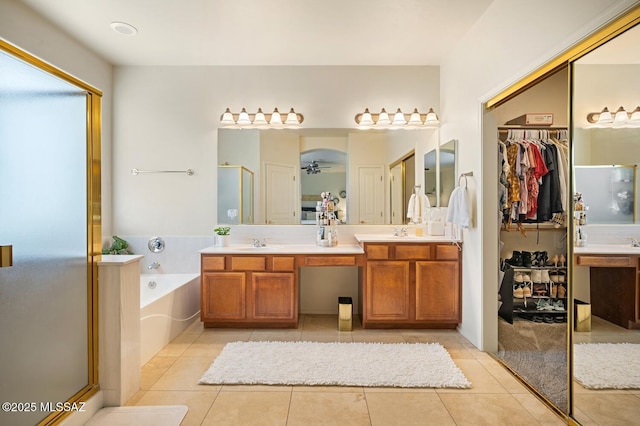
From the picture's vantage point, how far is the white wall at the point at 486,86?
2086 millimetres

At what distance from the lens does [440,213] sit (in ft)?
12.4

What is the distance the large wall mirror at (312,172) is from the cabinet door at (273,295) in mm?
770

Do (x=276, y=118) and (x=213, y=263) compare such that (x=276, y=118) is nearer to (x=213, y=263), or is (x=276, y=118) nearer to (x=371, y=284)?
(x=213, y=263)

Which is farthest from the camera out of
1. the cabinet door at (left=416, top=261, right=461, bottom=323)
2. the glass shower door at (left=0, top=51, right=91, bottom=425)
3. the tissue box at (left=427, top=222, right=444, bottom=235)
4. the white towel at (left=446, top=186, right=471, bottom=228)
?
Answer: the tissue box at (left=427, top=222, right=444, bottom=235)

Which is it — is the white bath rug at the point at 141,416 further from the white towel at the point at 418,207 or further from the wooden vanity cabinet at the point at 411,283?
the white towel at the point at 418,207

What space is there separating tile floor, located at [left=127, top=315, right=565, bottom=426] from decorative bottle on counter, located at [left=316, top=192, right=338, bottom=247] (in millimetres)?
1584

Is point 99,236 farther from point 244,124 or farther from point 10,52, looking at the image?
point 244,124

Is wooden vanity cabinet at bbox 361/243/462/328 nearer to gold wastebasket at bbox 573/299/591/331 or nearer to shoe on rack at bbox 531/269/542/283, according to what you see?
shoe on rack at bbox 531/269/542/283

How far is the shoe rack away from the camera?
12.3ft

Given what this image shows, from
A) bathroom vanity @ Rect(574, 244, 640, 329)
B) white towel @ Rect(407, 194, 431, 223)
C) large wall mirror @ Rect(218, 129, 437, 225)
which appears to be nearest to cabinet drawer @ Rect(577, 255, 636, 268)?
bathroom vanity @ Rect(574, 244, 640, 329)

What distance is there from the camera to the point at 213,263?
11.1 feet

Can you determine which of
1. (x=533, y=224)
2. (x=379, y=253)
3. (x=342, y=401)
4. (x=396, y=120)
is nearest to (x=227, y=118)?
(x=396, y=120)

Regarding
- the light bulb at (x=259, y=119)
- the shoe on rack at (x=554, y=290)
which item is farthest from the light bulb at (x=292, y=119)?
the shoe on rack at (x=554, y=290)

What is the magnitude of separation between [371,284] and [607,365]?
6.21 ft
